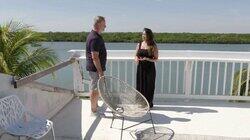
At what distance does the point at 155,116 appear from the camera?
480 cm

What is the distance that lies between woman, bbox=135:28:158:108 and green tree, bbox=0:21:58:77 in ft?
7.03

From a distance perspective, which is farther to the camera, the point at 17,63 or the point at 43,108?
the point at 17,63

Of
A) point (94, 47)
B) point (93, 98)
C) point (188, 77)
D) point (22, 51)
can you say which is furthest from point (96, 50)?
point (22, 51)

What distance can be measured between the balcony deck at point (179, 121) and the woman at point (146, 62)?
1.32ft

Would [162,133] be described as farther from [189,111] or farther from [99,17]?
[99,17]

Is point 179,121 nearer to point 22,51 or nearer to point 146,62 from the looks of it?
point 146,62

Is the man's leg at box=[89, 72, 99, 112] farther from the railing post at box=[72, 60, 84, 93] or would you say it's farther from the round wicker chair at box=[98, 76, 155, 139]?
the railing post at box=[72, 60, 84, 93]

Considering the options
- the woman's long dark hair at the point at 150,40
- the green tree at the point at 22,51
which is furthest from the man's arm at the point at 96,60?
the green tree at the point at 22,51

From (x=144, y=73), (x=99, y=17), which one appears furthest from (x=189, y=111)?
(x=99, y=17)

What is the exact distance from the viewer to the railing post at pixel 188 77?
17.7ft

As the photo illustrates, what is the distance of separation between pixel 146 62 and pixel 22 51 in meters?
2.66

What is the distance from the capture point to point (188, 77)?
217 inches

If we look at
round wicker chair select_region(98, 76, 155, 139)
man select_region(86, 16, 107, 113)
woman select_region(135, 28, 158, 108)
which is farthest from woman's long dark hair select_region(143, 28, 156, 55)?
round wicker chair select_region(98, 76, 155, 139)

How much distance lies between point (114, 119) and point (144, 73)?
0.85 metres
